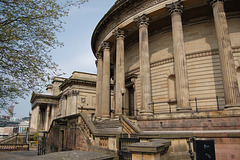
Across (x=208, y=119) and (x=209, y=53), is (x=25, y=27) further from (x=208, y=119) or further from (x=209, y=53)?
(x=209, y=53)

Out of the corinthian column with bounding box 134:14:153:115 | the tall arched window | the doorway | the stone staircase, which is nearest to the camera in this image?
the stone staircase

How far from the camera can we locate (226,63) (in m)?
14.1

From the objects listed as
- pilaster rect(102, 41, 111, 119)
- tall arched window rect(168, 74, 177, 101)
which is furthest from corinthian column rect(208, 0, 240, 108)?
pilaster rect(102, 41, 111, 119)

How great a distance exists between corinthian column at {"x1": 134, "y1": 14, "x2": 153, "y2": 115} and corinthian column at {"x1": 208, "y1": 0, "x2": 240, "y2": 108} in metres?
5.90

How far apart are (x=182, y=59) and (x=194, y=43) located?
4594 millimetres

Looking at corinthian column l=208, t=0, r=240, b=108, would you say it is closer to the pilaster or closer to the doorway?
the doorway

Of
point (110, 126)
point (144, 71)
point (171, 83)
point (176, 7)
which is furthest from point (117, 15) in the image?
point (110, 126)

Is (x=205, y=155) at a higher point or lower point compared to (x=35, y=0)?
lower

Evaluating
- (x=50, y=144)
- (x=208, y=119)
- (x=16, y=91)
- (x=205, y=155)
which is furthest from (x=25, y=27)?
(x=50, y=144)

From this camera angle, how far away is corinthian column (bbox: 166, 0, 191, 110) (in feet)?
49.1

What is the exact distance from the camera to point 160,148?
5445 mm

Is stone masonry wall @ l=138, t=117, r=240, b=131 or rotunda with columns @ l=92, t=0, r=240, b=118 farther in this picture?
rotunda with columns @ l=92, t=0, r=240, b=118

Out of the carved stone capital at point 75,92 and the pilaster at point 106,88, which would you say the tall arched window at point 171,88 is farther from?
the carved stone capital at point 75,92

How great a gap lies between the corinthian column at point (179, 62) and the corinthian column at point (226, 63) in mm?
2640
